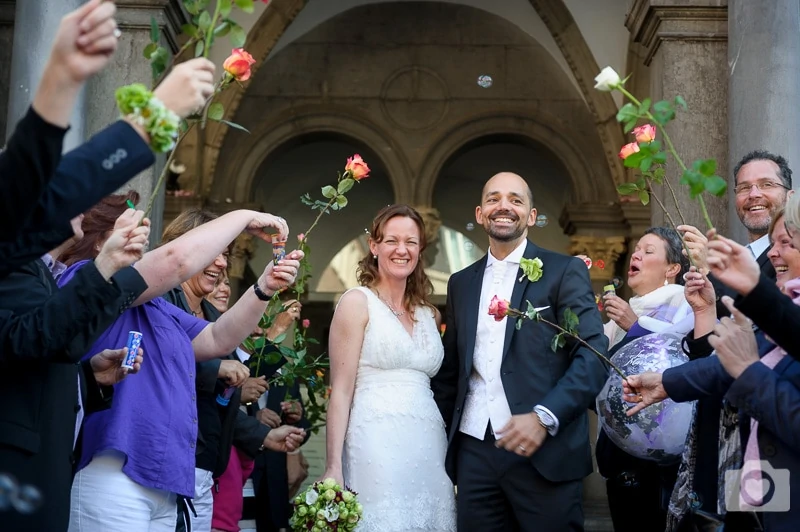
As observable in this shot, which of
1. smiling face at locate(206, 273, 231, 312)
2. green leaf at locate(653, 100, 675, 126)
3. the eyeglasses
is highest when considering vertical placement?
the eyeglasses

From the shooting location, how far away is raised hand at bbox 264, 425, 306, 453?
4.98m

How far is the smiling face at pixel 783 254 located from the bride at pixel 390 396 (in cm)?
150

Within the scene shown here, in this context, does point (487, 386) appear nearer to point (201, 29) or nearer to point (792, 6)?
point (201, 29)

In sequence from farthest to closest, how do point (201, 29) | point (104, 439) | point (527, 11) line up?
point (527, 11), point (104, 439), point (201, 29)

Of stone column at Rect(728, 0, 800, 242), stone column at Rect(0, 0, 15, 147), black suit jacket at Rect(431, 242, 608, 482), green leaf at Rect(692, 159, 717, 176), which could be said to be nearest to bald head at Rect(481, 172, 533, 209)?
black suit jacket at Rect(431, 242, 608, 482)

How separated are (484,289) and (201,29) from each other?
1.95m

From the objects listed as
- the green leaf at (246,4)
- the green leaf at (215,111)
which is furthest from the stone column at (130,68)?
the green leaf at (246,4)

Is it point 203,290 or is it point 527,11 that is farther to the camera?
point 527,11

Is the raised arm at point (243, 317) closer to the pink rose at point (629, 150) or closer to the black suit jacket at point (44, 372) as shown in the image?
the black suit jacket at point (44, 372)

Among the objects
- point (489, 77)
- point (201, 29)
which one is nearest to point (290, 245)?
point (489, 77)

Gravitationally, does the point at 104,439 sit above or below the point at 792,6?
below

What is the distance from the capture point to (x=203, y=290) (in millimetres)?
4719

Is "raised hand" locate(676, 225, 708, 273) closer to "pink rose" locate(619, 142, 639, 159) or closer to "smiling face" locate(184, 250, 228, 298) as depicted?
"pink rose" locate(619, 142, 639, 159)

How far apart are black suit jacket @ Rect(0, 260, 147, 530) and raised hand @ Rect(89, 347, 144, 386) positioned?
254mm
